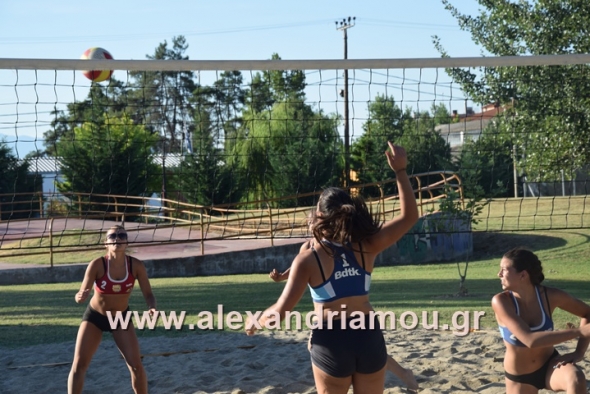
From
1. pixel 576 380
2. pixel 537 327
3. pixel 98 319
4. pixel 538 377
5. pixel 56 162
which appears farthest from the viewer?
pixel 56 162

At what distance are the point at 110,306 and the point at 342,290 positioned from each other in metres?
2.86

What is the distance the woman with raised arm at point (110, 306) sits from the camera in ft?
19.8

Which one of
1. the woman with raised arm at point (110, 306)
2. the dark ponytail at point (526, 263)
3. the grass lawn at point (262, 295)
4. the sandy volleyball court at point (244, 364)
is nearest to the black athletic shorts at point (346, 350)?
the dark ponytail at point (526, 263)

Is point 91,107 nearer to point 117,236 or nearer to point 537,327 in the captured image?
point 117,236

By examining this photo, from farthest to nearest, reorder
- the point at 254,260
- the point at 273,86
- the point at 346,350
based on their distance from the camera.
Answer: the point at 254,260
the point at 273,86
the point at 346,350

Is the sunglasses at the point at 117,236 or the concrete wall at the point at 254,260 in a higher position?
the sunglasses at the point at 117,236

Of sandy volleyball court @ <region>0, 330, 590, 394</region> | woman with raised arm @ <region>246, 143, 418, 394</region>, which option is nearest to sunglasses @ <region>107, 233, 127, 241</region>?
sandy volleyball court @ <region>0, 330, 590, 394</region>

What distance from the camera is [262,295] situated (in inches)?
502

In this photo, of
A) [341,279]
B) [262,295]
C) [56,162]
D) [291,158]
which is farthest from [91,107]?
[291,158]

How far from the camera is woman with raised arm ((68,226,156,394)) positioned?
19.8ft

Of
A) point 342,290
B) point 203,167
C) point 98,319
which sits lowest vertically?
point 98,319

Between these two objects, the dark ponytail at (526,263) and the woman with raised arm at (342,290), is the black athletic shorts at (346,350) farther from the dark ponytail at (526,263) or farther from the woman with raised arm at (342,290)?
the dark ponytail at (526,263)

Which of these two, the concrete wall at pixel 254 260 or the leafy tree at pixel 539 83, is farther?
the concrete wall at pixel 254 260

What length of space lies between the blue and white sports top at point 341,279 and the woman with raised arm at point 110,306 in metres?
2.65
